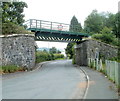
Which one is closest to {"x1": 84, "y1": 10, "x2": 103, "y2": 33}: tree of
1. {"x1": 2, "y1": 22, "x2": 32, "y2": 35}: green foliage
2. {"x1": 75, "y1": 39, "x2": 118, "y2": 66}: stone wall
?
{"x1": 75, "y1": 39, "x2": 118, "y2": 66}: stone wall

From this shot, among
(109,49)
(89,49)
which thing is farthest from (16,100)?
(109,49)

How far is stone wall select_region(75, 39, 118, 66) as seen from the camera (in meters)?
28.6

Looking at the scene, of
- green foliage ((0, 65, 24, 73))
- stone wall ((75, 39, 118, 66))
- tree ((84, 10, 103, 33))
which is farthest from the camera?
tree ((84, 10, 103, 33))

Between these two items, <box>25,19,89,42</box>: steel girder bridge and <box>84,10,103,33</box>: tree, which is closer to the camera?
<box>25,19,89,42</box>: steel girder bridge

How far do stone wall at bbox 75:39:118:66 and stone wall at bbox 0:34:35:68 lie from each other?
824 centimetres

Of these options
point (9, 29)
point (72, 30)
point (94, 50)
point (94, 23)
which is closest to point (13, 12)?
point (9, 29)

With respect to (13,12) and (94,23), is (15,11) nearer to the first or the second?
(13,12)

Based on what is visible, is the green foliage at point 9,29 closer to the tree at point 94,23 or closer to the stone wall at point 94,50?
the stone wall at point 94,50

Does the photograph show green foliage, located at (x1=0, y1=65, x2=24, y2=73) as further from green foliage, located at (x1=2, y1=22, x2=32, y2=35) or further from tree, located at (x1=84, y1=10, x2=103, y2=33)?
tree, located at (x1=84, y1=10, x2=103, y2=33)

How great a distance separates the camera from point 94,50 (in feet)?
94.8

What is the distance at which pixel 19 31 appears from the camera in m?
26.1

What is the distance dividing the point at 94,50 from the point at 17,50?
11356 millimetres

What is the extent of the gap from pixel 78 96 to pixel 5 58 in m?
14.7

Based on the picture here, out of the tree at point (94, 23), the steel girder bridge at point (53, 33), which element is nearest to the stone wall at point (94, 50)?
the steel girder bridge at point (53, 33)
